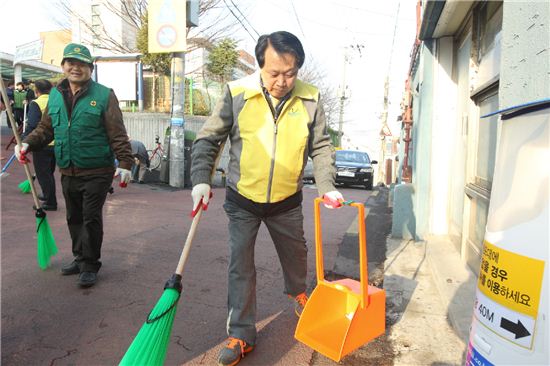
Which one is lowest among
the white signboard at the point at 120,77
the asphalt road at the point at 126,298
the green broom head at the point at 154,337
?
the asphalt road at the point at 126,298

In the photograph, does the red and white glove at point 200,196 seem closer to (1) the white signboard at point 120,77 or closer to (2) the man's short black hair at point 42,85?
(2) the man's short black hair at point 42,85

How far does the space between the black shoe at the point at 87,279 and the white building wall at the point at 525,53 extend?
10.9 ft

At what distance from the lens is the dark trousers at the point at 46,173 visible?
21.4 feet

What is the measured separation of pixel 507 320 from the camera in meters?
1.25

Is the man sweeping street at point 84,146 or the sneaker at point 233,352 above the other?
the man sweeping street at point 84,146

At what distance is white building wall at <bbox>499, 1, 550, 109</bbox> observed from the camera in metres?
1.99

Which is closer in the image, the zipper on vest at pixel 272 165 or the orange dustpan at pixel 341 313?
the orange dustpan at pixel 341 313

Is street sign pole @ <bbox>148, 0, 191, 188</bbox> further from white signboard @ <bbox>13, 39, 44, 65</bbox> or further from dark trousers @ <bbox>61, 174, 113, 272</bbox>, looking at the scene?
white signboard @ <bbox>13, 39, 44, 65</bbox>

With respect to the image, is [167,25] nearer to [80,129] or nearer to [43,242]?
[80,129]

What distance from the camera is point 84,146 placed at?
3.66 m

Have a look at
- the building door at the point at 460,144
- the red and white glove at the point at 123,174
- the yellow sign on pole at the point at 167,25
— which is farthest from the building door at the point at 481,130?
the yellow sign on pole at the point at 167,25

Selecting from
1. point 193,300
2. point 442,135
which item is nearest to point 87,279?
point 193,300

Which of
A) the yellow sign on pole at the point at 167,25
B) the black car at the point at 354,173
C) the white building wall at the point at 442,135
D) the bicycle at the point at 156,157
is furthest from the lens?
the black car at the point at 354,173

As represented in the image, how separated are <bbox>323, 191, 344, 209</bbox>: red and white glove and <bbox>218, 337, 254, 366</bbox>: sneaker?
989 millimetres
